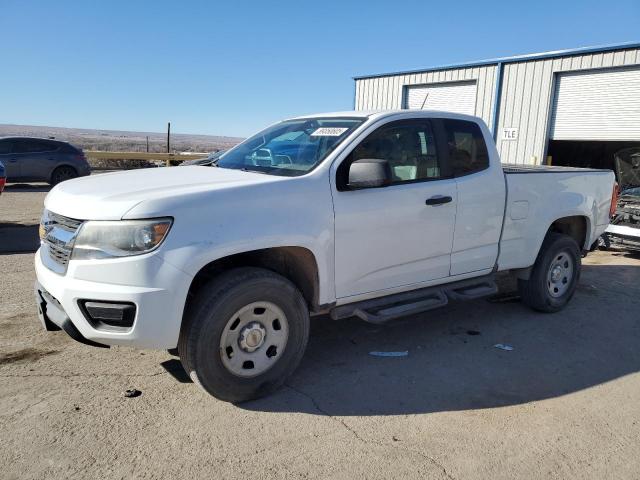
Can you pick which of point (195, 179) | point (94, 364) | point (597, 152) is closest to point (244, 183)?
point (195, 179)

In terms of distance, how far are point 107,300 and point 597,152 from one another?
17.8 m

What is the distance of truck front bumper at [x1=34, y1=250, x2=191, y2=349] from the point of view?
9.66 feet

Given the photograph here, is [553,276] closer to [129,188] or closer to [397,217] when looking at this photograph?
[397,217]

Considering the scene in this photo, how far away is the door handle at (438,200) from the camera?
4.14 m

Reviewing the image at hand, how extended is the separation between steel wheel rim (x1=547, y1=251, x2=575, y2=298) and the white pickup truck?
0.61 meters

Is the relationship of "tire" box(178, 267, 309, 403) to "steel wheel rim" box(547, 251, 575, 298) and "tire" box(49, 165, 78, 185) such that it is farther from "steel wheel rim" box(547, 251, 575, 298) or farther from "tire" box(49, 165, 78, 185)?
"tire" box(49, 165, 78, 185)

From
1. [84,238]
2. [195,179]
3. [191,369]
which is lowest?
[191,369]

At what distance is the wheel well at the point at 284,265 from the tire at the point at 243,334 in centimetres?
14

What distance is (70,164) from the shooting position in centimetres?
1570

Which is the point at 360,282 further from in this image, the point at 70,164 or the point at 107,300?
the point at 70,164

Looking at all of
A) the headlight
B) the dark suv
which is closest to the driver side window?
the headlight

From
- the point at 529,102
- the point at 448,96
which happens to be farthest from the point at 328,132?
the point at 448,96

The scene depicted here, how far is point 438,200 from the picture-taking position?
4.18 meters

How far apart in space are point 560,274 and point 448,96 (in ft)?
33.9
